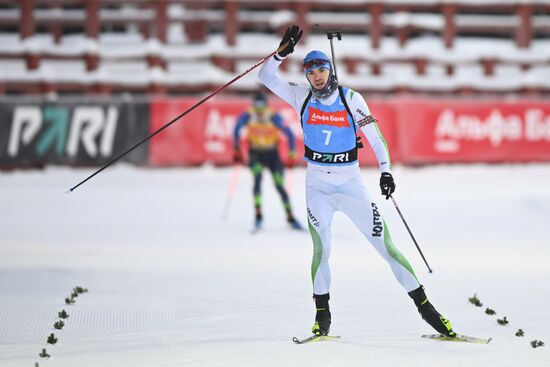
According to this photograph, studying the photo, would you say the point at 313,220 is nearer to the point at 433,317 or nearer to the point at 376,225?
the point at 376,225

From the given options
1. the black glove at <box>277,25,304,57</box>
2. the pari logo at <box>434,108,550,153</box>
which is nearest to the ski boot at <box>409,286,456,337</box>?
the black glove at <box>277,25,304,57</box>

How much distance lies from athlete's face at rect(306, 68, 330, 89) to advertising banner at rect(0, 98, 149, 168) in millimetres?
14550

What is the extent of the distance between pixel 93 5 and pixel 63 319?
18055mm

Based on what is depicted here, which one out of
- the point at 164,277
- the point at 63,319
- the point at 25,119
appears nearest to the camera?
the point at 63,319

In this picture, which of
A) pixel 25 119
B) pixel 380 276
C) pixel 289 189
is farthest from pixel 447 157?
pixel 380 276

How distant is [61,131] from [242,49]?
5.60 metres

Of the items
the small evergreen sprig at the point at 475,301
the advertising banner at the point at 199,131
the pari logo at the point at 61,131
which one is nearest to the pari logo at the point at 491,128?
the advertising banner at the point at 199,131

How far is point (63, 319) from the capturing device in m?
7.92

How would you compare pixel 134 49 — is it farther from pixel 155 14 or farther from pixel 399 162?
pixel 399 162

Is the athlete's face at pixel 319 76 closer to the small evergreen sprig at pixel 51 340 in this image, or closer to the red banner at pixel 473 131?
the small evergreen sprig at pixel 51 340

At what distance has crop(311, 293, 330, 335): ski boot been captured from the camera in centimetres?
721

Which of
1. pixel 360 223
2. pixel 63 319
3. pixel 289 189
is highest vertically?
pixel 360 223

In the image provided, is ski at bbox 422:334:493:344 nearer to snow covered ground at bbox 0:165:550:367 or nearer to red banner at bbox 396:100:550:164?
snow covered ground at bbox 0:165:550:367

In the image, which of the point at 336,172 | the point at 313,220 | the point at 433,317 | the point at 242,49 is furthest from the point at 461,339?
the point at 242,49
